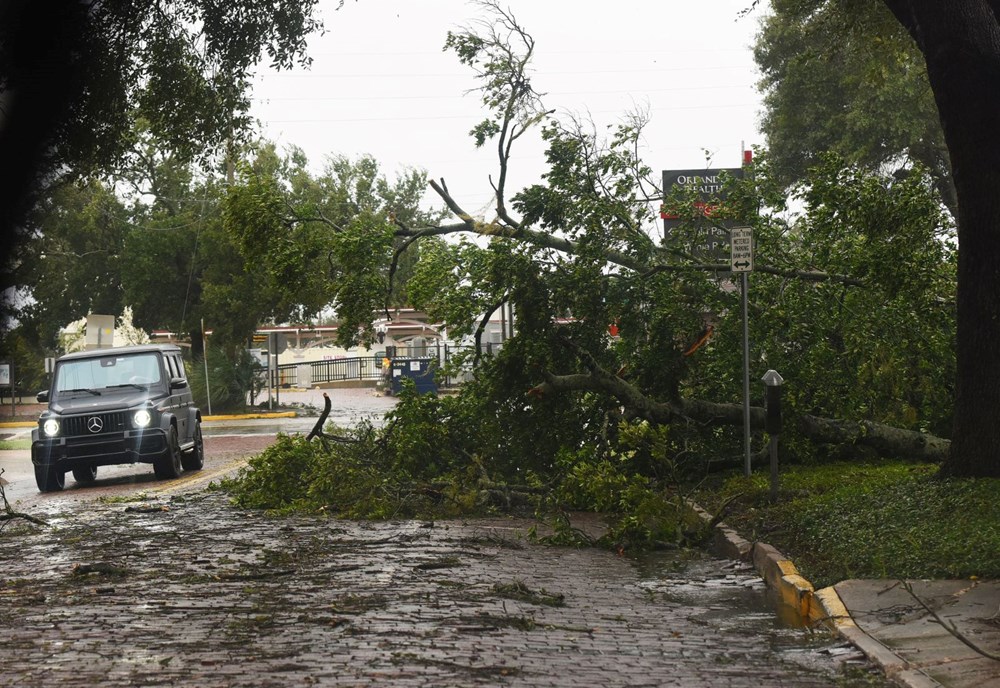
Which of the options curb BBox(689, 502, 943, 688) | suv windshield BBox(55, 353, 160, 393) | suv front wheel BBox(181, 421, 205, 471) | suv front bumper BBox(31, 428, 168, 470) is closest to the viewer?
curb BBox(689, 502, 943, 688)

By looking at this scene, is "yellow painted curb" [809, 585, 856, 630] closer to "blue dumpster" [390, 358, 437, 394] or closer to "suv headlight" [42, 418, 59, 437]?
"suv headlight" [42, 418, 59, 437]

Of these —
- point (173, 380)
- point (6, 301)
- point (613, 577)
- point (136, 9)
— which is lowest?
point (613, 577)

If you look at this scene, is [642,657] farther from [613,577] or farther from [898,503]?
[898,503]

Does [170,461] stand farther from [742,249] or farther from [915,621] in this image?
[915,621]

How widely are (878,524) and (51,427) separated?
453 inches

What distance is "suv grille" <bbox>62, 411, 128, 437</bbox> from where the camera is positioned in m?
16.4

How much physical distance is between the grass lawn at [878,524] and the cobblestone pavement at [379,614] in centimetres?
53

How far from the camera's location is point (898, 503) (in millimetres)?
9375

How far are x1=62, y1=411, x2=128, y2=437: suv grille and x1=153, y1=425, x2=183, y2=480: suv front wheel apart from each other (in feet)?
2.43

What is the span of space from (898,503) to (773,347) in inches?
192

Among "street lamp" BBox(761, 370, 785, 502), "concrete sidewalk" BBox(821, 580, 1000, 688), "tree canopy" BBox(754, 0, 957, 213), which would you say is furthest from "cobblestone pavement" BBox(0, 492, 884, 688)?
"tree canopy" BBox(754, 0, 957, 213)

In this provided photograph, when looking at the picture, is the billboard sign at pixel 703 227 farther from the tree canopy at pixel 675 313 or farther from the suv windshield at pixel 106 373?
the suv windshield at pixel 106 373

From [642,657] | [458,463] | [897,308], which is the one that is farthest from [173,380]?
[642,657]

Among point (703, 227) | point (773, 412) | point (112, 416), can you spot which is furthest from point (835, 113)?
point (773, 412)
